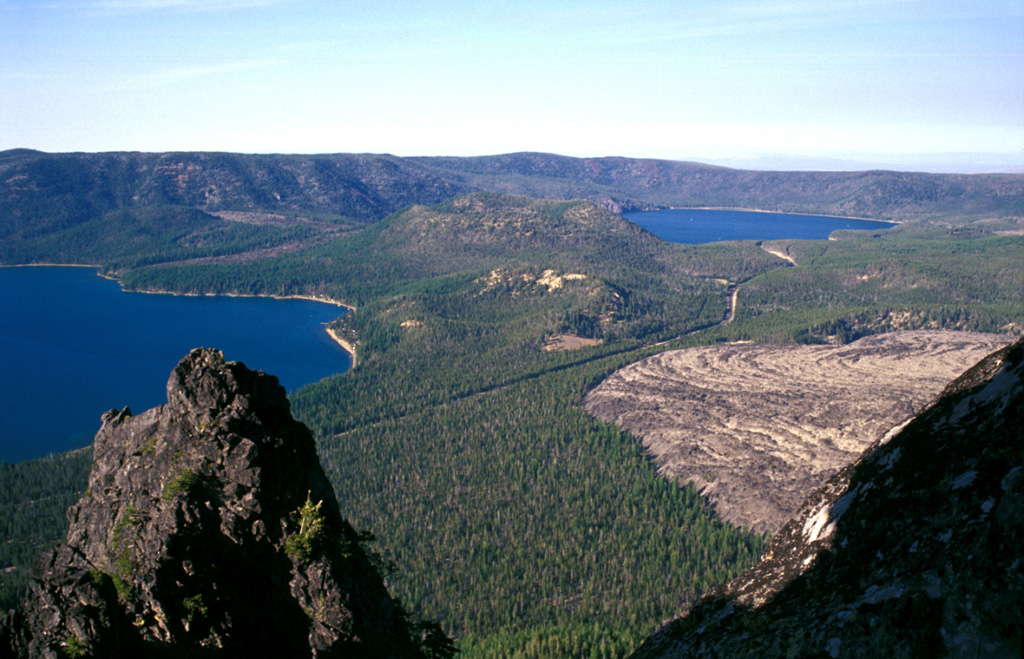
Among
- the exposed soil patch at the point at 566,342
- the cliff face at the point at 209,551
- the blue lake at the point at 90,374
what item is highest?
the cliff face at the point at 209,551

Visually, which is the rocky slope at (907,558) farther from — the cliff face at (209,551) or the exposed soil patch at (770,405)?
the exposed soil patch at (770,405)

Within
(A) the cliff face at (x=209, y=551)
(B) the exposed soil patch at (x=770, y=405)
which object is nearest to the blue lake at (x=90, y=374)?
(B) the exposed soil patch at (x=770, y=405)

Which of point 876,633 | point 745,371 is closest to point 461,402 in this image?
point 745,371

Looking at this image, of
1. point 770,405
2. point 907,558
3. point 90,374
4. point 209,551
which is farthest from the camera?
point 90,374

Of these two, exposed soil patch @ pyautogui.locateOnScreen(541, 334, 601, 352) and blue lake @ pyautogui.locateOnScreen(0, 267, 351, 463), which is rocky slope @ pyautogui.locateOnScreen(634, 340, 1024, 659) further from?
exposed soil patch @ pyautogui.locateOnScreen(541, 334, 601, 352)

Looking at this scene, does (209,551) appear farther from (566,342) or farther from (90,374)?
(90,374)

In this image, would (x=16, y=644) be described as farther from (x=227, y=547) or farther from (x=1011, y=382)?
(x=1011, y=382)

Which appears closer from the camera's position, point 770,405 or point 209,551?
point 209,551

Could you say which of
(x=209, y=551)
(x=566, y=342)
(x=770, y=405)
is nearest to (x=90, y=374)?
(x=566, y=342)
